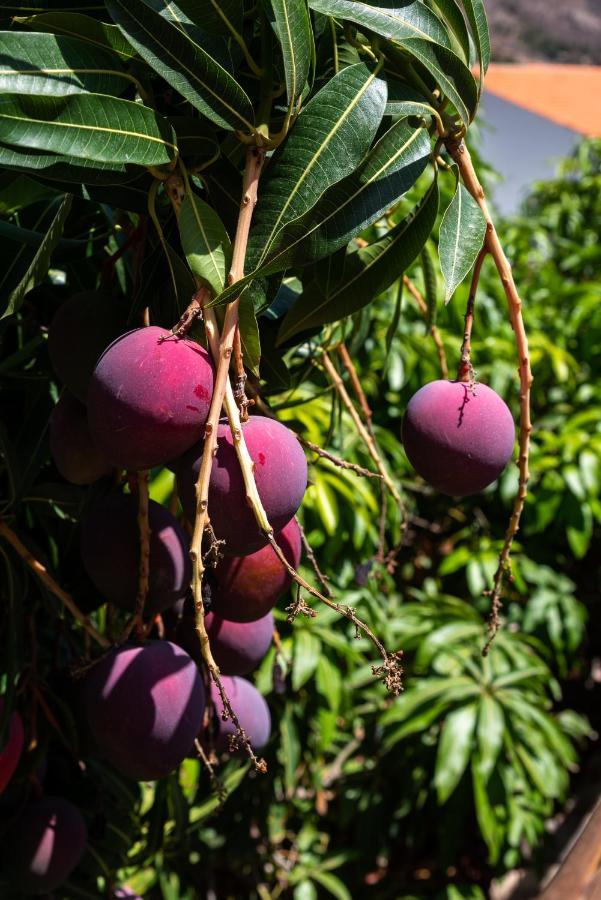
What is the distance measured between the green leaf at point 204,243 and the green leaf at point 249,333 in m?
0.02

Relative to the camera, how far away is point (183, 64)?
18.2 inches

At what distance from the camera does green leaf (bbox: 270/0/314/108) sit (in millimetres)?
458

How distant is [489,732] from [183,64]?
1.49 meters

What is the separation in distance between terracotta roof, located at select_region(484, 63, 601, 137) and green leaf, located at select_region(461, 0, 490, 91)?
4.18m

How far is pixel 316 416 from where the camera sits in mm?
1440

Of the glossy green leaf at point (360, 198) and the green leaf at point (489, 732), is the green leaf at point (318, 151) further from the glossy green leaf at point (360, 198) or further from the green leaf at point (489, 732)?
the green leaf at point (489, 732)

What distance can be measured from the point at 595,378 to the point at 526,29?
8.06ft

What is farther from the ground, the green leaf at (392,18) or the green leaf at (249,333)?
the green leaf at (392,18)

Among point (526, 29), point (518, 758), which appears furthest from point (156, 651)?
point (526, 29)

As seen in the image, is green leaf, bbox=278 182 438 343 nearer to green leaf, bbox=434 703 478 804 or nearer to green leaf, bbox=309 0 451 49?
green leaf, bbox=309 0 451 49

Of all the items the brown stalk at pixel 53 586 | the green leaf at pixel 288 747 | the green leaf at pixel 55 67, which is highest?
the green leaf at pixel 55 67

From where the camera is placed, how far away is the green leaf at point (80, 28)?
0.45 meters

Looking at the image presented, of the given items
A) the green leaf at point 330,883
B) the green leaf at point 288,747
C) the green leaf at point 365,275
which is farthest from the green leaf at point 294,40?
the green leaf at point 330,883

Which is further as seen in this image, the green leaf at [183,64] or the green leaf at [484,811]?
the green leaf at [484,811]
